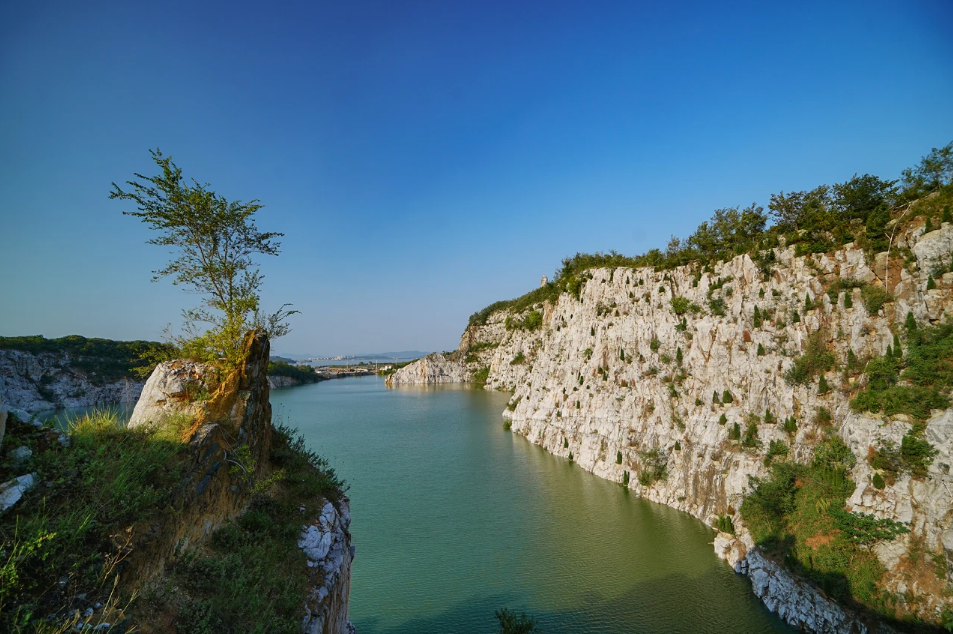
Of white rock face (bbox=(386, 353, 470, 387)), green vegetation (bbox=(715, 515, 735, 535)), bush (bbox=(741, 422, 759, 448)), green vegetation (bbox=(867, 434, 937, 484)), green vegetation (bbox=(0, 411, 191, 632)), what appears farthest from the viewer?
white rock face (bbox=(386, 353, 470, 387))

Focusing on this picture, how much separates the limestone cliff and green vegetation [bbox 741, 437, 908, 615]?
471 mm

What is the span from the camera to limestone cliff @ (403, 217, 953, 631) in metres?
13.2

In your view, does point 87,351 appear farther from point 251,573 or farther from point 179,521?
point 251,573

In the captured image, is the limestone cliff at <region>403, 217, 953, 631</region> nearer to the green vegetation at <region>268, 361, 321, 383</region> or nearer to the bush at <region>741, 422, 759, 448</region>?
the bush at <region>741, 422, 759, 448</region>

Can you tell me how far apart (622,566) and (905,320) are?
53.3 ft

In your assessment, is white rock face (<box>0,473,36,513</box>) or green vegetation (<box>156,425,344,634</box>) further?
green vegetation (<box>156,425,344,634</box>)

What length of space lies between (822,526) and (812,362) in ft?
26.7

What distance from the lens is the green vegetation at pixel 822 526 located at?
13.3 meters

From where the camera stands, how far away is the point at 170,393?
8.05 m

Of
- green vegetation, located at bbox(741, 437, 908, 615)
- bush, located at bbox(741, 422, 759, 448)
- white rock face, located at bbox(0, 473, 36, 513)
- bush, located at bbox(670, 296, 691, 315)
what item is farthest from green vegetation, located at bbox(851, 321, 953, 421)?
white rock face, located at bbox(0, 473, 36, 513)

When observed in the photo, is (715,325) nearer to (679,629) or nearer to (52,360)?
(679,629)

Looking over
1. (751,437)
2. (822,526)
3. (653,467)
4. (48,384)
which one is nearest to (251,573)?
(822,526)

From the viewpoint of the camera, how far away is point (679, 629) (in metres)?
13.6

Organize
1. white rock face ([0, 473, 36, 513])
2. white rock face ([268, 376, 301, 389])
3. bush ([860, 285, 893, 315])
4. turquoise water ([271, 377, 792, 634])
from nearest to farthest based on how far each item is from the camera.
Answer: white rock face ([0, 473, 36, 513]) → turquoise water ([271, 377, 792, 634]) → bush ([860, 285, 893, 315]) → white rock face ([268, 376, 301, 389])
